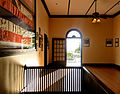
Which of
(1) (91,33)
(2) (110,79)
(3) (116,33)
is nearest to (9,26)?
(2) (110,79)

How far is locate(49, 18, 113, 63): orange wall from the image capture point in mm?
7488

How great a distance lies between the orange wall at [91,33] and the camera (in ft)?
24.6

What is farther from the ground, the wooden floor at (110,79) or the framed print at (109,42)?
the framed print at (109,42)

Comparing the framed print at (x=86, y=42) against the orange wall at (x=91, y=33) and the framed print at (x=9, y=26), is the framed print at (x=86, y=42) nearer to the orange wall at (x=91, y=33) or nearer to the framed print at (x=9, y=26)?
the orange wall at (x=91, y=33)

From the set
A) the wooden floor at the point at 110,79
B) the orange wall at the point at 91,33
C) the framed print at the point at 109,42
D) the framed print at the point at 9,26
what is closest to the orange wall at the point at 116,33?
the orange wall at the point at 91,33

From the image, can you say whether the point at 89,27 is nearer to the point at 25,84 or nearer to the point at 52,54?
the point at 52,54

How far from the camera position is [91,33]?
7512mm

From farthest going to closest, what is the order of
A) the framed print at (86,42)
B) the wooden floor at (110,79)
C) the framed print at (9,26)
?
the framed print at (86,42), the wooden floor at (110,79), the framed print at (9,26)

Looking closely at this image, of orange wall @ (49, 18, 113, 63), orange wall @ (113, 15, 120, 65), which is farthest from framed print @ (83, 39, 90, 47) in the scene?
orange wall @ (113, 15, 120, 65)

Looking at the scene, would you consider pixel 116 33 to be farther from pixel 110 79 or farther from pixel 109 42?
pixel 110 79

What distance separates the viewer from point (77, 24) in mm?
7535

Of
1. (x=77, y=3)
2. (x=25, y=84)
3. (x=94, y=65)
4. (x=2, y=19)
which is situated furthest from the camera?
(x=94, y=65)

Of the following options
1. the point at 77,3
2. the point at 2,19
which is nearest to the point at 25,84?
the point at 2,19

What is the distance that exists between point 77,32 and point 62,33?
3.80ft
